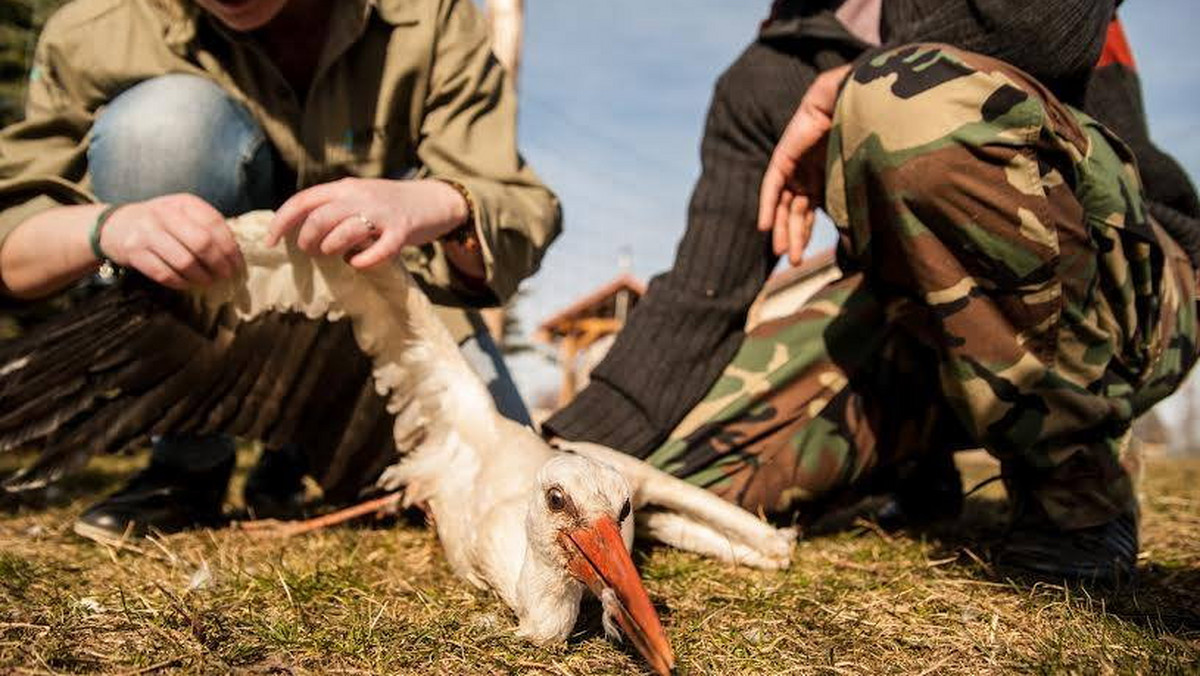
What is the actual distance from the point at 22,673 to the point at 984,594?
1.78 m

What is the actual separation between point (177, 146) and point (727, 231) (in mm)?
1692

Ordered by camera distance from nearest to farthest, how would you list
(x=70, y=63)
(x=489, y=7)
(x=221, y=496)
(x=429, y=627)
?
(x=429, y=627), (x=70, y=63), (x=221, y=496), (x=489, y=7)

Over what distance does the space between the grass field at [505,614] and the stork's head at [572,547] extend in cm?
6

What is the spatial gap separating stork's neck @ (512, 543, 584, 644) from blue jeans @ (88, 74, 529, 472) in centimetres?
159

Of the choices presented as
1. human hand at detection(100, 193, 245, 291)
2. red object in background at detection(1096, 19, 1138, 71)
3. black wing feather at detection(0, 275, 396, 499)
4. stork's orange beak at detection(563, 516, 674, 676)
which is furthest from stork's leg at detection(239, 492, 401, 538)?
red object in background at detection(1096, 19, 1138, 71)

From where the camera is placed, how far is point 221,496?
279cm

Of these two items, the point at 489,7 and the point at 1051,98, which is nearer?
the point at 1051,98

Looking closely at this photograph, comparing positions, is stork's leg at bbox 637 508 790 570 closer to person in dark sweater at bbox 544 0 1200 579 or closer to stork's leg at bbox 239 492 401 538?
person in dark sweater at bbox 544 0 1200 579

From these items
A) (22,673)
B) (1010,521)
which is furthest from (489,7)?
(22,673)

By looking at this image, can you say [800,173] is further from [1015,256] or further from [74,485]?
[74,485]

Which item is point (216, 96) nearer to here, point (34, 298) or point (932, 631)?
point (34, 298)

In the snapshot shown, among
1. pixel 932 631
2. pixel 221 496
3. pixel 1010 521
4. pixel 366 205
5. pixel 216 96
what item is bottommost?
pixel 221 496

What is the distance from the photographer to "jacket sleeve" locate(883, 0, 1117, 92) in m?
1.98

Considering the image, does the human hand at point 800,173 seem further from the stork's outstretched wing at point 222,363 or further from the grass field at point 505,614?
the stork's outstretched wing at point 222,363
